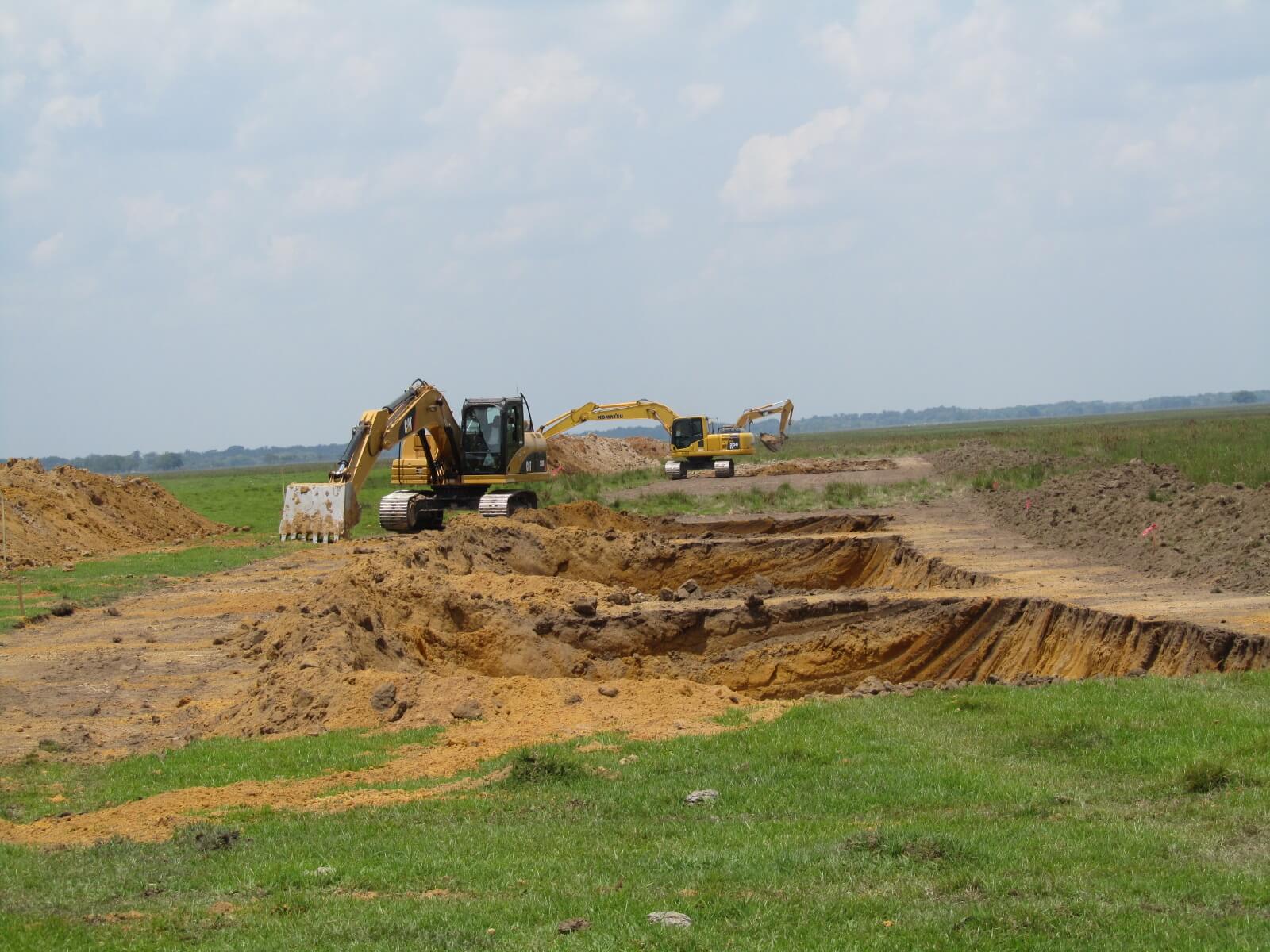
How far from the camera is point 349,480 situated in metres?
25.5

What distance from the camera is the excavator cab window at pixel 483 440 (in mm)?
30609

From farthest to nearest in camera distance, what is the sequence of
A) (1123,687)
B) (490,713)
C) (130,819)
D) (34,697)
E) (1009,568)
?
(1009,568)
(34,697)
(490,713)
(1123,687)
(130,819)

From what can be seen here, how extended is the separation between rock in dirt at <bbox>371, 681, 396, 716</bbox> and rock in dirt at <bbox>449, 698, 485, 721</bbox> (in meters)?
0.69

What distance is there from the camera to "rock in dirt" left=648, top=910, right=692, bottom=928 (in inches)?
235

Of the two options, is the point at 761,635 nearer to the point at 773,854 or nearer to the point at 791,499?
the point at 773,854

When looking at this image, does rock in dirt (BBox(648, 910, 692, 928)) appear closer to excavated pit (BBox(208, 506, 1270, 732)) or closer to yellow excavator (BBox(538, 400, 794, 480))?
excavated pit (BBox(208, 506, 1270, 732))

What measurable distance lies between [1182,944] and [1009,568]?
49.3 ft

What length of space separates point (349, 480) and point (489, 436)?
18.7ft

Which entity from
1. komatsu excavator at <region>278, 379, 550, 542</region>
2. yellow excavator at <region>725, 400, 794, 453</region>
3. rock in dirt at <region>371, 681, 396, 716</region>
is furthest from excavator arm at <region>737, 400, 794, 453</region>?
rock in dirt at <region>371, 681, 396, 716</region>

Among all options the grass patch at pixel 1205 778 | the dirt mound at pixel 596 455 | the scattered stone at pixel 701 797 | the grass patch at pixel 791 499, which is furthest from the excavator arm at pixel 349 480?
the dirt mound at pixel 596 455

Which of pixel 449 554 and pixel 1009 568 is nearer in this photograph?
pixel 1009 568

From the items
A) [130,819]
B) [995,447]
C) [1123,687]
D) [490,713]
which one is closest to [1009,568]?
[1123,687]

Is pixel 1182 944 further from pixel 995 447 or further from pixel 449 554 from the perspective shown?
pixel 995 447

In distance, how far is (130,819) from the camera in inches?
352
